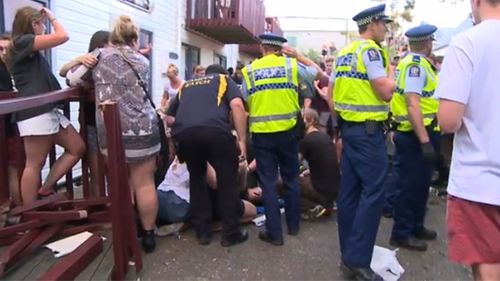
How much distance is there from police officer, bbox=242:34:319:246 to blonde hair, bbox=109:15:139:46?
3.39 ft

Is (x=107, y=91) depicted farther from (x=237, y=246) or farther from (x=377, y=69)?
(x=377, y=69)

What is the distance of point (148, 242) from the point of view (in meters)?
3.58

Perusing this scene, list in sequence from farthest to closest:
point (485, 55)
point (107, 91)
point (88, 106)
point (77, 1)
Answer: point (77, 1) < point (88, 106) < point (107, 91) < point (485, 55)

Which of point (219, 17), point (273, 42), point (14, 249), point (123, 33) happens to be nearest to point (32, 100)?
point (123, 33)

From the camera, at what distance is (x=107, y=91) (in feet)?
11.1

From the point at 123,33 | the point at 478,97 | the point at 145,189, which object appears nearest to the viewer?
the point at 478,97

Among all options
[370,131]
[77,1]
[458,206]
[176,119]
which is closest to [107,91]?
[176,119]

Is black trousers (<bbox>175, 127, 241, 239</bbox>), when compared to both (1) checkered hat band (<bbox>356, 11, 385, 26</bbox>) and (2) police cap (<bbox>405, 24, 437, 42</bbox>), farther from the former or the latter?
(2) police cap (<bbox>405, 24, 437, 42</bbox>)

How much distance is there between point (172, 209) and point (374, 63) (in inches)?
81.0

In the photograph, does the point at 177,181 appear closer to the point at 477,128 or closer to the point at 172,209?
the point at 172,209

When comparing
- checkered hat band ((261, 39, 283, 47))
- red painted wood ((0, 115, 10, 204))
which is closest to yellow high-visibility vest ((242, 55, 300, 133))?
checkered hat band ((261, 39, 283, 47))

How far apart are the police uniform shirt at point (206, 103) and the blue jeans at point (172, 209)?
25.9 inches

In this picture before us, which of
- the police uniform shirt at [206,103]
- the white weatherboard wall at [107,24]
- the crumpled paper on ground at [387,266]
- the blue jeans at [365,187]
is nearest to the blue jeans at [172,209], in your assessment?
the police uniform shirt at [206,103]

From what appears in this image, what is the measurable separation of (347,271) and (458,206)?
1.40m
